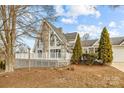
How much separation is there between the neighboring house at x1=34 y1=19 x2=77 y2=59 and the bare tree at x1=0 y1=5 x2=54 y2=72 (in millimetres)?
191

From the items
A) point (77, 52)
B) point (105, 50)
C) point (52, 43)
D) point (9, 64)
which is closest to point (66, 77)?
point (77, 52)

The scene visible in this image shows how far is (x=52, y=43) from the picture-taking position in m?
7.16

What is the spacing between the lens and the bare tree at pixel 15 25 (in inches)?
273

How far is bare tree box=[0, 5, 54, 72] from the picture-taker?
694 cm

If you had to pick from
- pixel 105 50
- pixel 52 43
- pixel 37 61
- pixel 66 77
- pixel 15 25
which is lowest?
pixel 66 77

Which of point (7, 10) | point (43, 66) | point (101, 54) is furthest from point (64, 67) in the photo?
point (7, 10)

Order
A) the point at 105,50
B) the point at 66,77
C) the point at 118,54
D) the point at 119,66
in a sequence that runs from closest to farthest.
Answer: the point at 66,77, the point at 119,66, the point at 118,54, the point at 105,50

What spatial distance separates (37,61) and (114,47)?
6.18 ft

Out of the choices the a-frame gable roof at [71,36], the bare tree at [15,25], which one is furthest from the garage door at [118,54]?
the bare tree at [15,25]

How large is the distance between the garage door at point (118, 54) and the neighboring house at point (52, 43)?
1.02 metres

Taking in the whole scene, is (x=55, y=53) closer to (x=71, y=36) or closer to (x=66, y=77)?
(x=71, y=36)

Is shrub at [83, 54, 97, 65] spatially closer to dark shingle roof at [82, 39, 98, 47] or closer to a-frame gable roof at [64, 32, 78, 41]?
dark shingle roof at [82, 39, 98, 47]
